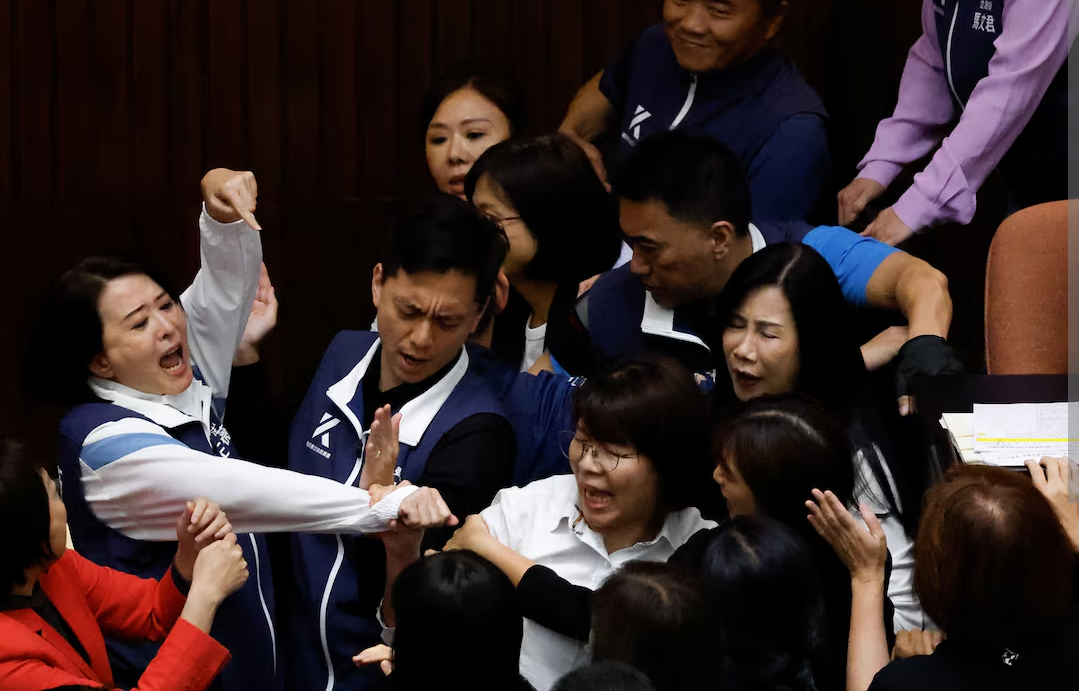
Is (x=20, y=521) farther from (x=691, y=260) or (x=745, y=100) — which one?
(x=745, y=100)

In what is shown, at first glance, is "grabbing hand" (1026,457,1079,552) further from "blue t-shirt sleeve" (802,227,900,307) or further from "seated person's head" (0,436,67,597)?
"seated person's head" (0,436,67,597)

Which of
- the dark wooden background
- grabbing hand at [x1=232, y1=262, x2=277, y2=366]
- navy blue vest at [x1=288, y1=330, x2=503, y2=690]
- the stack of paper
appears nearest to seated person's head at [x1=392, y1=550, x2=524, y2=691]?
navy blue vest at [x1=288, y1=330, x2=503, y2=690]

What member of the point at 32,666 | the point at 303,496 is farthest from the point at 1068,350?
the point at 32,666

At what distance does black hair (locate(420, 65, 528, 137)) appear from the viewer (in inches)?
117

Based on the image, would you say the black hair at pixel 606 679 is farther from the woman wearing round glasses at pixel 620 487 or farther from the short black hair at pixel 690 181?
the short black hair at pixel 690 181

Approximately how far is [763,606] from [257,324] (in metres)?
1.21

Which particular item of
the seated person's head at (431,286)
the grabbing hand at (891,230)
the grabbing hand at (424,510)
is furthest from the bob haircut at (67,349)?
the grabbing hand at (891,230)

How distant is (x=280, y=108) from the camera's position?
11.7 ft

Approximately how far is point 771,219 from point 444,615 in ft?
4.49

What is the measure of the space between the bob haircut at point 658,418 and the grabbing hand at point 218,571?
1.71 ft

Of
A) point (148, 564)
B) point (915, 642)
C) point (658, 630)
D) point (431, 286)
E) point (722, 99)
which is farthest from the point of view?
point (722, 99)

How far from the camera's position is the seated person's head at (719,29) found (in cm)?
274

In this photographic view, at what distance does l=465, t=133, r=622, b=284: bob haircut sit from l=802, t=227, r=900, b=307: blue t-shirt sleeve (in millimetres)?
416

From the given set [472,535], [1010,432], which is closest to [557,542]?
[472,535]
